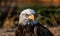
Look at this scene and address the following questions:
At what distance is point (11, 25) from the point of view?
1233 centimetres

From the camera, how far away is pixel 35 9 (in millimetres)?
13766

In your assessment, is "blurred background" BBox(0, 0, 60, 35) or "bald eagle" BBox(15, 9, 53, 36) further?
"blurred background" BBox(0, 0, 60, 35)

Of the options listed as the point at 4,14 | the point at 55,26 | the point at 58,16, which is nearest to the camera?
the point at 55,26

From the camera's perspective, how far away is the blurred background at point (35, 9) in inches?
491

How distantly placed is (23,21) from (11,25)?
513 centimetres

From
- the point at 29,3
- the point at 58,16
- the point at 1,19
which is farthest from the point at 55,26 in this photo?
the point at 29,3

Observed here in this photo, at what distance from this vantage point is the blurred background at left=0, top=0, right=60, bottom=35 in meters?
12.5

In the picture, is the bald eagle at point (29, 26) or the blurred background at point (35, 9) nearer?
the bald eagle at point (29, 26)

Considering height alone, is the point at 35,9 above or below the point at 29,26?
below

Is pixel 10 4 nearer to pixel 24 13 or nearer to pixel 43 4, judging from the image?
pixel 43 4

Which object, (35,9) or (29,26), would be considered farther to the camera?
(35,9)

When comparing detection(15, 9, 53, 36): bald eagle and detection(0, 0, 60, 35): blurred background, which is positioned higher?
detection(15, 9, 53, 36): bald eagle

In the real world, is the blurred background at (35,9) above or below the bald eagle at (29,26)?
below

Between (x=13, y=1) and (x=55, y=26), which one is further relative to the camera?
(x=13, y=1)
